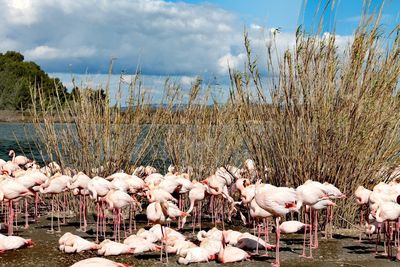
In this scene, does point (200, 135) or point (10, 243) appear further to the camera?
point (200, 135)

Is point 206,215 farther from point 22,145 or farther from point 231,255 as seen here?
point 22,145

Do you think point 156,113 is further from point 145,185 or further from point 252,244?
point 252,244

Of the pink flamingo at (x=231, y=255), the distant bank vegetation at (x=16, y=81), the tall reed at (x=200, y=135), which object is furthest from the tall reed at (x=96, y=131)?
the distant bank vegetation at (x=16, y=81)

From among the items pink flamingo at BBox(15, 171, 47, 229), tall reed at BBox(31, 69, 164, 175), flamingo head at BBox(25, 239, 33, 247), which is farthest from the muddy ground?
tall reed at BBox(31, 69, 164, 175)

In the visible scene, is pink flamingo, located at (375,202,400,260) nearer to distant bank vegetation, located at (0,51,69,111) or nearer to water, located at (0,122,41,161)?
water, located at (0,122,41,161)

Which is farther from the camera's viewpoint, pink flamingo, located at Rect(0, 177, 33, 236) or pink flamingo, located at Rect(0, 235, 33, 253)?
pink flamingo, located at Rect(0, 177, 33, 236)

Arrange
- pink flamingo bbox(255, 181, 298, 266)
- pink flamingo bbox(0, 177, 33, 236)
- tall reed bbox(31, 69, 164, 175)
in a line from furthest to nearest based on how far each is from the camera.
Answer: tall reed bbox(31, 69, 164, 175), pink flamingo bbox(0, 177, 33, 236), pink flamingo bbox(255, 181, 298, 266)

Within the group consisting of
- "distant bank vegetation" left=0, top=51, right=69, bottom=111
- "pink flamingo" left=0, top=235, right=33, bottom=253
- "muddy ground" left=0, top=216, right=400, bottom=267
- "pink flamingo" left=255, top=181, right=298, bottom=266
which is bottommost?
"muddy ground" left=0, top=216, right=400, bottom=267

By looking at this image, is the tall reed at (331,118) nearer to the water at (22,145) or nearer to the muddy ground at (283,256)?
the muddy ground at (283,256)

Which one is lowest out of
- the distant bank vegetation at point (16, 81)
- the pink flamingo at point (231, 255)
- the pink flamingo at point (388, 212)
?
the pink flamingo at point (231, 255)

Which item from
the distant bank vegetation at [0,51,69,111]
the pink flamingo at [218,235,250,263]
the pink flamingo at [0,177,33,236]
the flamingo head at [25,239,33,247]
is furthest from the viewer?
the distant bank vegetation at [0,51,69,111]

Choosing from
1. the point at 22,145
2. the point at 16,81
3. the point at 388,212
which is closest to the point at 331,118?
the point at 388,212

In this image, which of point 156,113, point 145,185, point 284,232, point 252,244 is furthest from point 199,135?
point 252,244

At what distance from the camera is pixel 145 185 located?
10133 mm
